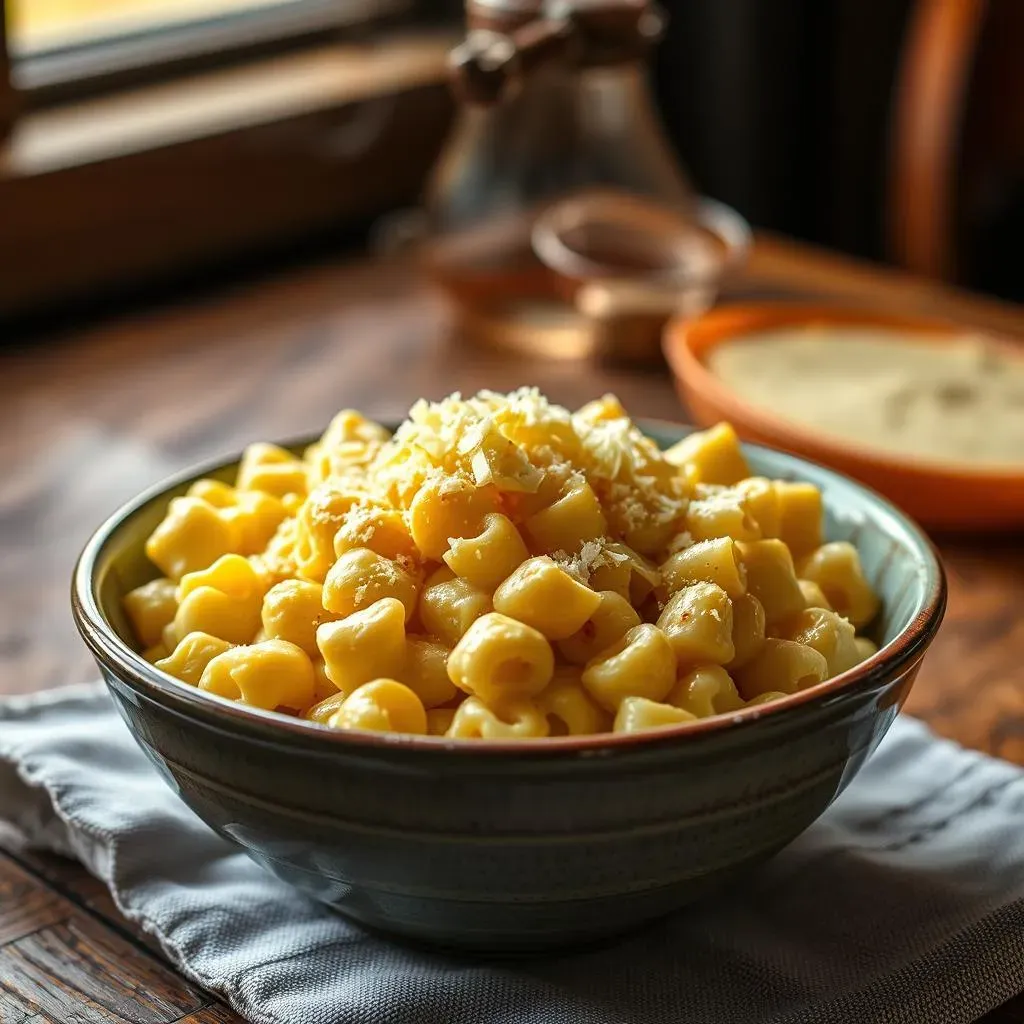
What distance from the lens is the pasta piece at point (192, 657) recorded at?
0.75 meters

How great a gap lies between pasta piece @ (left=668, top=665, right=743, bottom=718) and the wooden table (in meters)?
0.21

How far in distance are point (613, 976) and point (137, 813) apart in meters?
0.28

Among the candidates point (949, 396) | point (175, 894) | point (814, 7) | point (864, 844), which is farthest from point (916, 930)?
point (814, 7)

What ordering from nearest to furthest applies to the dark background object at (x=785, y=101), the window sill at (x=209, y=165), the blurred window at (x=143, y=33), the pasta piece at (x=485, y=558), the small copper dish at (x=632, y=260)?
the pasta piece at (x=485, y=558) → the small copper dish at (x=632, y=260) → the window sill at (x=209, y=165) → the blurred window at (x=143, y=33) → the dark background object at (x=785, y=101)

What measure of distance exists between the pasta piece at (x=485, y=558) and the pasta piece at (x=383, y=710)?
68mm

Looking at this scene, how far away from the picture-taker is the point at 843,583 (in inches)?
33.3

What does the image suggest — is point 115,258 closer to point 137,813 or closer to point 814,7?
point 137,813

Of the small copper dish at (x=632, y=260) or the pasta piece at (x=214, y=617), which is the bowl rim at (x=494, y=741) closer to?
the pasta piece at (x=214, y=617)

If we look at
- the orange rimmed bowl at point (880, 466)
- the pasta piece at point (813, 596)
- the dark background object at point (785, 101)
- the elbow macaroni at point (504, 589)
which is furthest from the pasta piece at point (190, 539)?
the dark background object at point (785, 101)

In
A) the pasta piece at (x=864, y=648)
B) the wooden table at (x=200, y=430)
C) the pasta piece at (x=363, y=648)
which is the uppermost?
the pasta piece at (x=363, y=648)

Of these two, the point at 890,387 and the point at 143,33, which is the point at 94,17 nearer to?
the point at 143,33

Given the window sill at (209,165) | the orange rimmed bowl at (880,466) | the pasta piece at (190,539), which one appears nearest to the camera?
the pasta piece at (190,539)

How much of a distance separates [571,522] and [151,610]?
237 millimetres

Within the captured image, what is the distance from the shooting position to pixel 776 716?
2.16 feet
